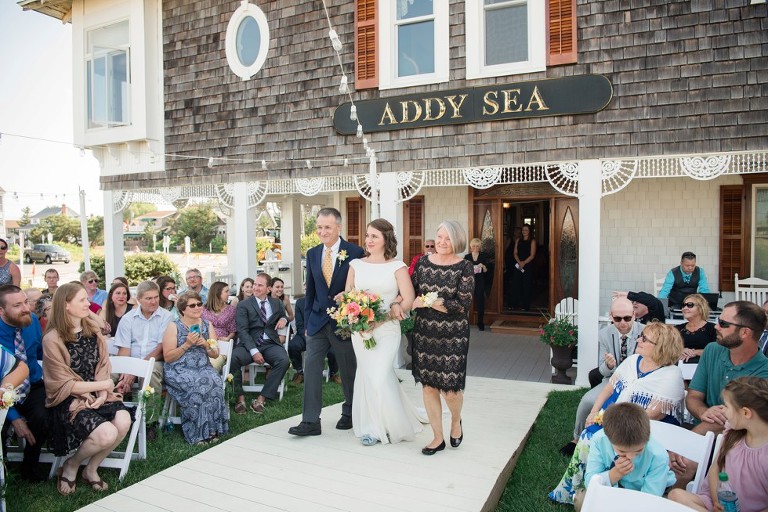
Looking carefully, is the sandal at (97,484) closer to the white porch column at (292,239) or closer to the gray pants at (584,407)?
the gray pants at (584,407)

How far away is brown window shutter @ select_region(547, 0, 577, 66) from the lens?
6.75 meters

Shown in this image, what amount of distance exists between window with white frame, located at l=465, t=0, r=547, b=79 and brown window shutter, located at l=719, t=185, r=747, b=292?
3.83 metres

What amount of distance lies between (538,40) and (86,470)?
6370mm

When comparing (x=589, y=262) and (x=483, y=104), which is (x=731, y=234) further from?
(x=483, y=104)

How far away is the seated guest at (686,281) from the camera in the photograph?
7.68 metres

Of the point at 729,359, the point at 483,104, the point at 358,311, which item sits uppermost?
the point at 483,104

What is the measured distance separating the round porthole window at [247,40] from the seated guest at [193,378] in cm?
520

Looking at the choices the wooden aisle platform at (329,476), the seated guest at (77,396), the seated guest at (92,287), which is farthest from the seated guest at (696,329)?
the seated guest at (92,287)

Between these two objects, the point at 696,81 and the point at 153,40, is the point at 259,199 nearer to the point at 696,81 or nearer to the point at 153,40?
the point at 153,40

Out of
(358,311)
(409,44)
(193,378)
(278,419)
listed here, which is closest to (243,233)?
(409,44)

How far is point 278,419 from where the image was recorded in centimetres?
548

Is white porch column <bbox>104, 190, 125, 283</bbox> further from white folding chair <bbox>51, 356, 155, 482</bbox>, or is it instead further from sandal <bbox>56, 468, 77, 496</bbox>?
sandal <bbox>56, 468, 77, 496</bbox>

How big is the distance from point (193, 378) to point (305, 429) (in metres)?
1.11

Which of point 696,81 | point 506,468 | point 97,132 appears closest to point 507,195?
point 696,81
